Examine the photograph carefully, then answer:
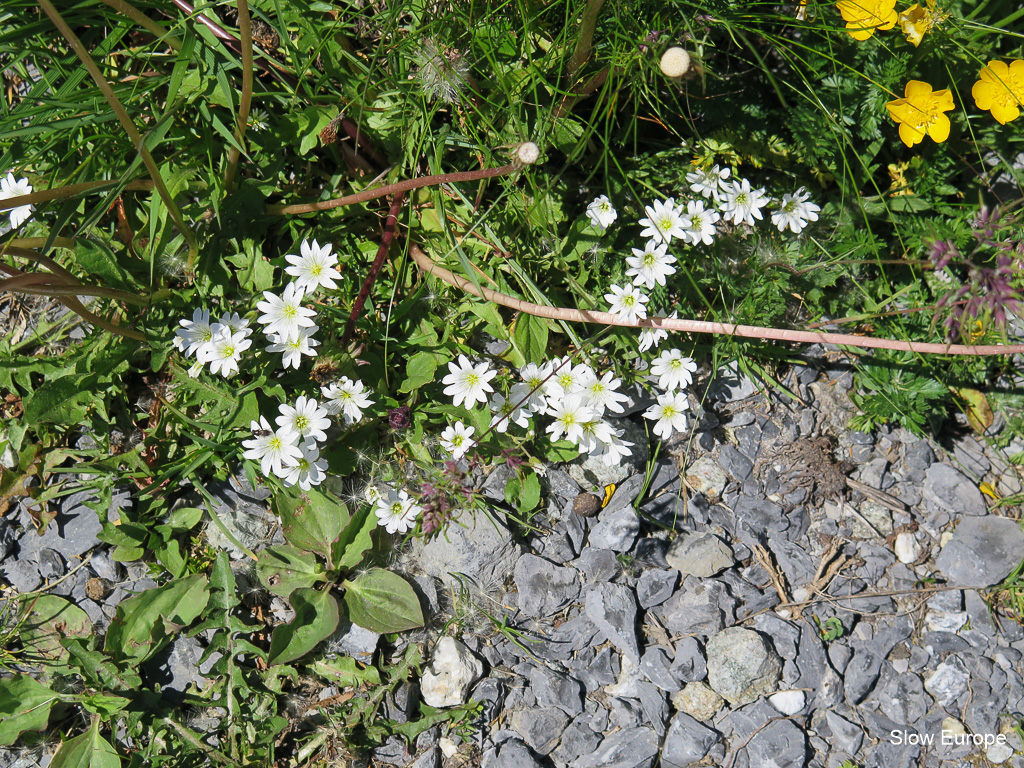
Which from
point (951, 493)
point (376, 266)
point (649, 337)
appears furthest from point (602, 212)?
point (951, 493)

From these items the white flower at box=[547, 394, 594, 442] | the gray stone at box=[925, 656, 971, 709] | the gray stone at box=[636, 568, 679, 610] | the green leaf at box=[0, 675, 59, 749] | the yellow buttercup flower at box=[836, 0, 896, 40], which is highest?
the yellow buttercup flower at box=[836, 0, 896, 40]

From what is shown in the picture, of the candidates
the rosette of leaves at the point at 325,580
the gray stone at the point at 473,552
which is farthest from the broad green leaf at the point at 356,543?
the gray stone at the point at 473,552

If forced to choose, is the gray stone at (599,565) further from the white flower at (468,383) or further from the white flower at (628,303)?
the white flower at (628,303)

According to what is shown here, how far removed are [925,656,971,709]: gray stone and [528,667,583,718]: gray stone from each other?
63.1 inches

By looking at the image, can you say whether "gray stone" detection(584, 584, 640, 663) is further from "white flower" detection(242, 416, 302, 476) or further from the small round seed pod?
"white flower" detection(242, 416, 302, 476)

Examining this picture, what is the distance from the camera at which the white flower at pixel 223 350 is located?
260 cm

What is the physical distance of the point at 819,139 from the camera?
2992 mm

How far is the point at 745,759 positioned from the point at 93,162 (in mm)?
3736

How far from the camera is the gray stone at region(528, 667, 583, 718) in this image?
3.07 metres

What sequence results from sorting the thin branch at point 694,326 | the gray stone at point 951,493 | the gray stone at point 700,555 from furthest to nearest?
the gray stone at point 951,493
the gray stone at point 700,555
the thin branch at point 694,326

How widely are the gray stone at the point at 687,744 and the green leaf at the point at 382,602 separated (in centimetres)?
122

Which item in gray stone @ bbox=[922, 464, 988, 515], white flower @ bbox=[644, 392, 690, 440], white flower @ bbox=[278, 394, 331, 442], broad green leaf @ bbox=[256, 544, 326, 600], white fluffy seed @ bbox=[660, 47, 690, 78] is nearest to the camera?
white fluffy seed @ bbox=[660, 47, 690, 78]

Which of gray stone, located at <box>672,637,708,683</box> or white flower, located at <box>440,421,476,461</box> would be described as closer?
white flower, located at <box>440,421,476,461</box>

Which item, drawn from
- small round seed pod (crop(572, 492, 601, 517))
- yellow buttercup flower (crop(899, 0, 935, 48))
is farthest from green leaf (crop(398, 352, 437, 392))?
yellow buttercup flower (crop(899, 0, 935, 48))
